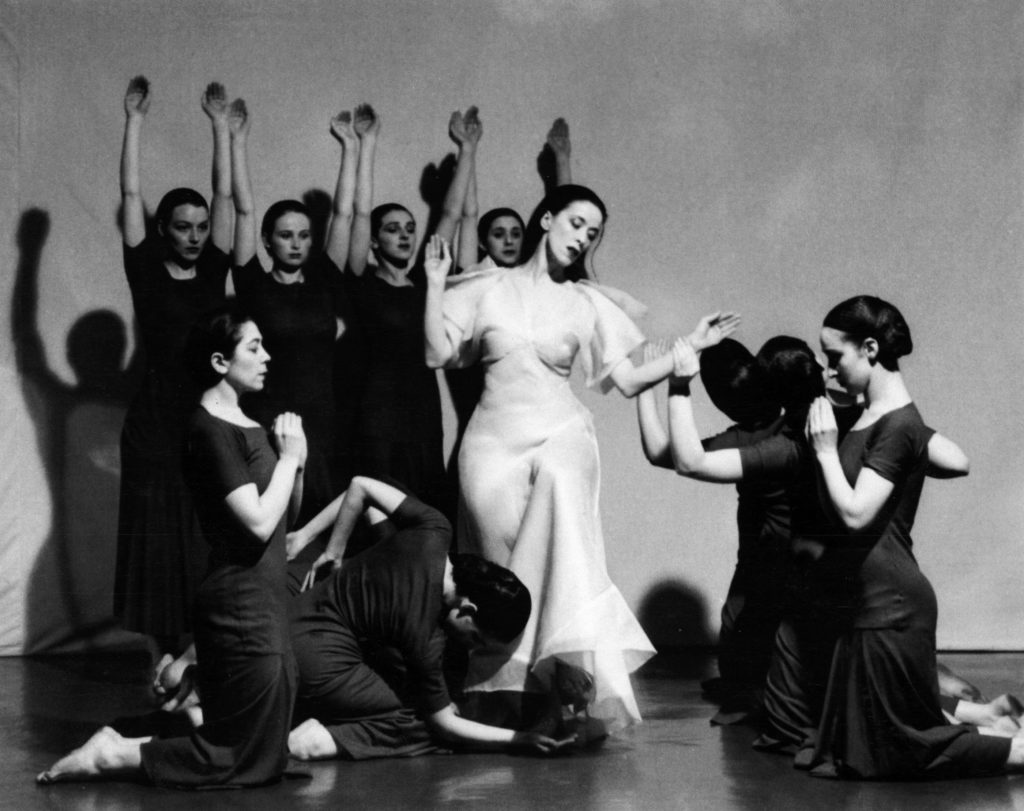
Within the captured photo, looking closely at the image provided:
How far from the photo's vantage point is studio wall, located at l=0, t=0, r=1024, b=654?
6488 mm

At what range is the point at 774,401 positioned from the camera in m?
5.09

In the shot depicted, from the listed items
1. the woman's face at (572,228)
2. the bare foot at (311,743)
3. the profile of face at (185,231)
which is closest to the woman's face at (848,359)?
the woman's face at (572,228)

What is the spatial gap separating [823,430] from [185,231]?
287 cm

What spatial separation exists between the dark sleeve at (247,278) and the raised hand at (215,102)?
2.34ft

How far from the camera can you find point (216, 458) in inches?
155

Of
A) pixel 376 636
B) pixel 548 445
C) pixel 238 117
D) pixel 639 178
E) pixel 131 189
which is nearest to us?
pixel 376 636

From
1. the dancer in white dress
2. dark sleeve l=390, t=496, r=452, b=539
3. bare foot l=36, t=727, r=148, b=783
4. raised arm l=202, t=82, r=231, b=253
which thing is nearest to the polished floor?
bare foot l=36, t=727, r=148, b=783

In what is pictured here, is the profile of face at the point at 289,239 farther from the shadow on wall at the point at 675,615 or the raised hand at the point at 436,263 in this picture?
the shadow on wall at the point at 675,615

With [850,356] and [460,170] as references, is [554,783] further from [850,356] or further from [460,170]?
[460,170]

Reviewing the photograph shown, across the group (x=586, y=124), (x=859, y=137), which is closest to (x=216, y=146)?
(x=586, y=124)

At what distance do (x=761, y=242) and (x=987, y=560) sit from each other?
1.77 metres

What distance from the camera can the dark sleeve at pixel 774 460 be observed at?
455cm

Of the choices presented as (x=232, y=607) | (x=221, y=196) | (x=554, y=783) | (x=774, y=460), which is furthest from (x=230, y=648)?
(x=221, y=196)

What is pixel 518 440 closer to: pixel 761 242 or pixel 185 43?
pixel 761 242
